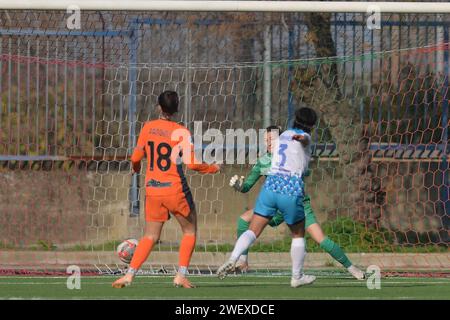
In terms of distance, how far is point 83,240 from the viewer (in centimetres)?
1545

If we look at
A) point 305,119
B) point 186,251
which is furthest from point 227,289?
point 305,119

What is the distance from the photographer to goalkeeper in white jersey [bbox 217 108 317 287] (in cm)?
1068

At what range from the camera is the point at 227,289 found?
10969 mm

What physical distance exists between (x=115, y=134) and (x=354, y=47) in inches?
127

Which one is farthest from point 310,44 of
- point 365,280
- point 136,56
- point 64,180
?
point 365,280

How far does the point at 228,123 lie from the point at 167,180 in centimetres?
546

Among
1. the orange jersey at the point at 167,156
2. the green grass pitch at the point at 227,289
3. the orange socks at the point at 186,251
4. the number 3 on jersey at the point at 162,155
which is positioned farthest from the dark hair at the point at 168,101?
the green grass pitch at the point at 227,289

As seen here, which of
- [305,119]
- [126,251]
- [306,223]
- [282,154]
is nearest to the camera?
[282,154]

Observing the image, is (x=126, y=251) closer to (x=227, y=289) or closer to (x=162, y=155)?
(x=227, y=289)

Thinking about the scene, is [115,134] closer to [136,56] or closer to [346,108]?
[136,56]

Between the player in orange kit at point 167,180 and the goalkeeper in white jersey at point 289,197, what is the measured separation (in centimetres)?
48

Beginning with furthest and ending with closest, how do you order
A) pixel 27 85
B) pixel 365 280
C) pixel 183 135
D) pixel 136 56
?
pixel 27 85
pixel 136 56
pixel 365 280
pixel 183 135

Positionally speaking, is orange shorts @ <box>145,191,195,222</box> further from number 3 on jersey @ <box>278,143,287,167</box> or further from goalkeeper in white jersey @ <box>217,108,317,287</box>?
number 3 on jersey @ <box>278,143,287,167</box>

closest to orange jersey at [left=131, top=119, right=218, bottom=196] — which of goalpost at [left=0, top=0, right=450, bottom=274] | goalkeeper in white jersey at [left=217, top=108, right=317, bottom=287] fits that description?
goalkeeper in white jersey at [left=217, top=108, right=317, bottom=287]
